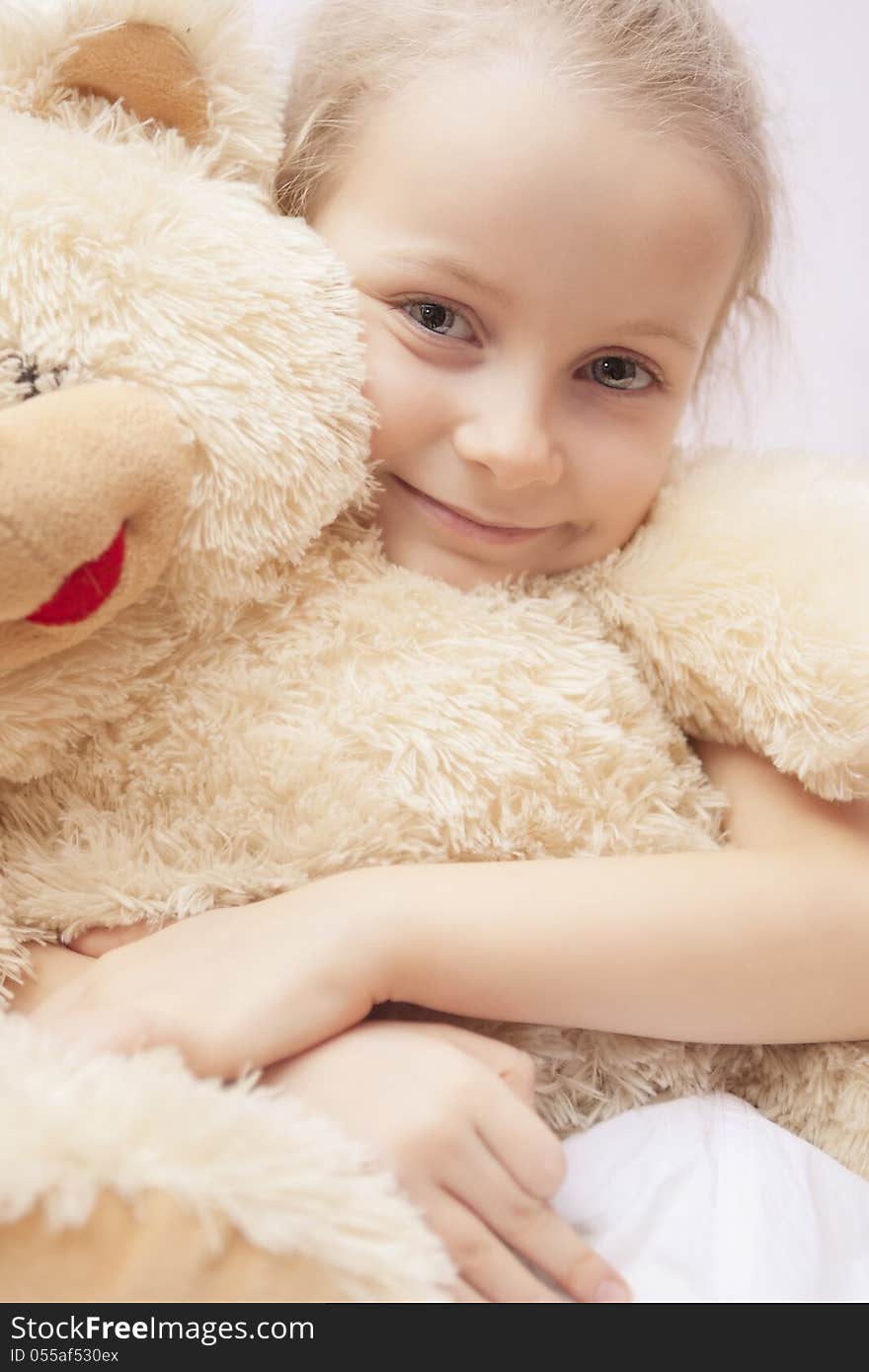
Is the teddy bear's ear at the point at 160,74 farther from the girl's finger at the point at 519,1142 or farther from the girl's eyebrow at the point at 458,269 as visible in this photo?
the girl's finger at the point at 519,1142

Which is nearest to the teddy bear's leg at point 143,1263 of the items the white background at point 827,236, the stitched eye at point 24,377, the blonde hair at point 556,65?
the stitched eye at point 24,377

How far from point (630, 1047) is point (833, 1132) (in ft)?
0.50

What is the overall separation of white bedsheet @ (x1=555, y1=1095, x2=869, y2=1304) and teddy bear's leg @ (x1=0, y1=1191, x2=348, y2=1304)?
0.70ft

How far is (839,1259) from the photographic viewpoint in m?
0.69

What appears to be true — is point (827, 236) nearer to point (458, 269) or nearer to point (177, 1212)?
point (458, 269)

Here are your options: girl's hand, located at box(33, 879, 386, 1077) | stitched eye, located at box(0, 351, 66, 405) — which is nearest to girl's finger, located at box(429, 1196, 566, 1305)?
girl's hand, located at box(33, 879, 386, 1077)

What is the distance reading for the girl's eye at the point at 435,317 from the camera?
2.65 ft

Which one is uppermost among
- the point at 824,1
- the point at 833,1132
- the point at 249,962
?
the point at 824,1

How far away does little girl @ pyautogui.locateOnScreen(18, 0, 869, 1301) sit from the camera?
64 centimetres

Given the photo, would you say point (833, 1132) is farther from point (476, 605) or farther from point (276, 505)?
point (276, 505)

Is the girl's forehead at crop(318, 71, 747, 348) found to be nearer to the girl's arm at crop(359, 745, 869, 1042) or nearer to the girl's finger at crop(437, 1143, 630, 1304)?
the girl's arm at crop(359, 745, 869, 1042)

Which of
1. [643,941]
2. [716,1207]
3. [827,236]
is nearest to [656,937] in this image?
[643,941]

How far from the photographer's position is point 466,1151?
61 centimetres

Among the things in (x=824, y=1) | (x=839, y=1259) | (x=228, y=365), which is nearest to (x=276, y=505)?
(x=228, y=365)
